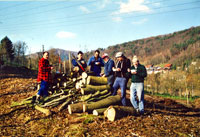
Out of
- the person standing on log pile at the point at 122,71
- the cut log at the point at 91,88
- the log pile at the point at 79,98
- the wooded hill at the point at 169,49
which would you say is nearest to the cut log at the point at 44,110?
the log pile at the point at 79,98

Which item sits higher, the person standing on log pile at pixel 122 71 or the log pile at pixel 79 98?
the person standing on log pile at pixel 122 71

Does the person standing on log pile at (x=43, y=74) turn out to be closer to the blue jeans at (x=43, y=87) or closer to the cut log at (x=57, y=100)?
the blue jeans at (x=43, y=87)

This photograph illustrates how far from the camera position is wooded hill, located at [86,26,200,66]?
103581 millimetres

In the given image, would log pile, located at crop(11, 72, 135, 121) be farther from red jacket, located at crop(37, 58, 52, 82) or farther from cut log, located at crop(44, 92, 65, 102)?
red jacket, located at crop(37, 58, 52, 82)

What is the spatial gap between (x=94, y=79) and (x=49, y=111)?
2130 mm

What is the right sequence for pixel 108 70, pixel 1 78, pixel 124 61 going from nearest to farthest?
pixel 124 61 < pixel 108 70 < pixel 1 78

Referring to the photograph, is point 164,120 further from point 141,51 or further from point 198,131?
point 141,51

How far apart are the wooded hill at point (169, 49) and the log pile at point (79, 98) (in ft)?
251

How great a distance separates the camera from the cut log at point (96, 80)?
20.6 feet

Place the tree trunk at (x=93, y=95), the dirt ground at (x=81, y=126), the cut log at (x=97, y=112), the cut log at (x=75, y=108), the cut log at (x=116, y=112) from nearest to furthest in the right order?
the dirt ground at (x=81, y=126)
the cut log at (x=116, y=112)
the cut log at (x=97, y=112)
the cut log at (x=75, y=108)
the tree trunk at (x=93, y=95)

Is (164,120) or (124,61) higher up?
(124,61)

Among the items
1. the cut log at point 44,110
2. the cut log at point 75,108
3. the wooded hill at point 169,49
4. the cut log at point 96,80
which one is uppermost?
the wooded hill at point 169,49

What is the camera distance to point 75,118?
16.0 ft

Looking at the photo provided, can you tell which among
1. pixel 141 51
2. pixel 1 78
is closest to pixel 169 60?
pixel 141 51
